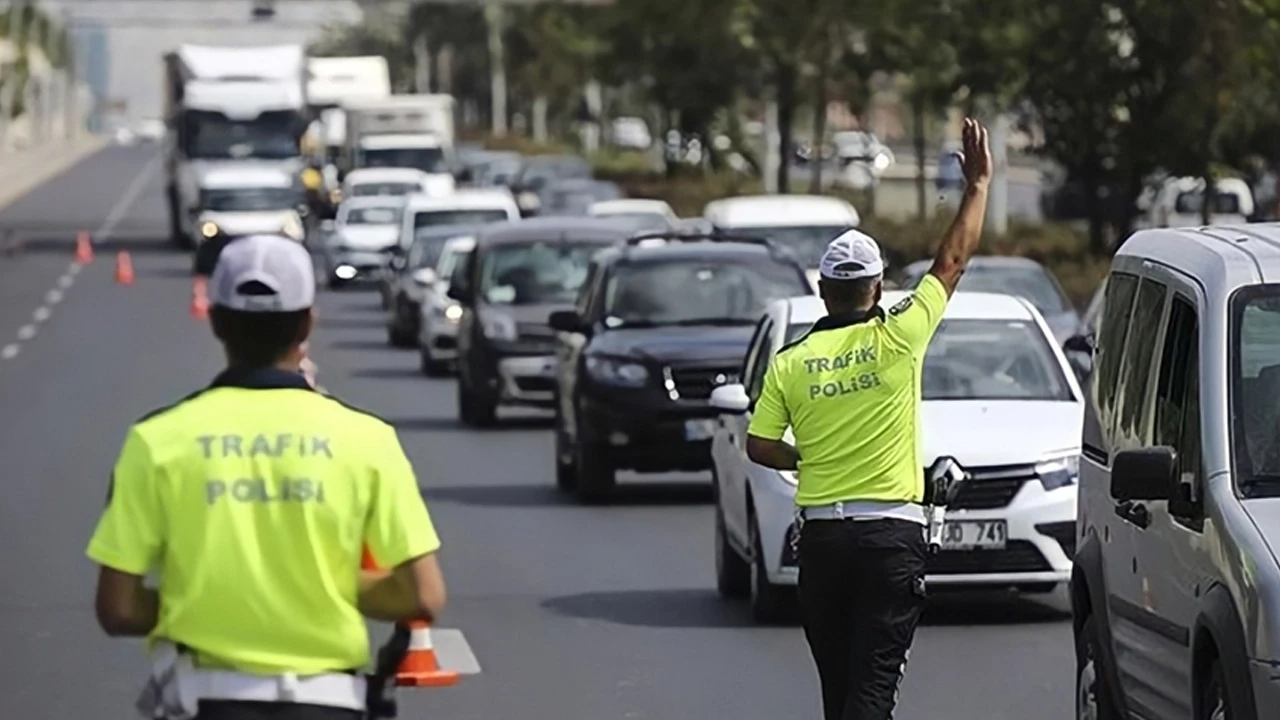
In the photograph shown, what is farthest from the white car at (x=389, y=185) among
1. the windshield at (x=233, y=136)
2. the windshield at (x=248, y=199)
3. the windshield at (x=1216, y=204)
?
the windshield at (x=1216, y=204)

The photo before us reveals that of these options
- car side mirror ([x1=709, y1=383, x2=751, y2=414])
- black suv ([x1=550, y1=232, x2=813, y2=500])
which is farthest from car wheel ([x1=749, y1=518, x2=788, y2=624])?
black suv ([x1=550, y1=232, x2=813, y2=500])

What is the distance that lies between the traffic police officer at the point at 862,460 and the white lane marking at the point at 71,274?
28.1m

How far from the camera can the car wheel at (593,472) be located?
20.1 m

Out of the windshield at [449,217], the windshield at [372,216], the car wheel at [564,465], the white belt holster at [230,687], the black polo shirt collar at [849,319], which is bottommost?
the windshield at [372,216]

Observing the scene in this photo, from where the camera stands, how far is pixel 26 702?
12.2 meters

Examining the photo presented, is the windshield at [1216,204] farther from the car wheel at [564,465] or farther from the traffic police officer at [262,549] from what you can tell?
the traffic police officer at [262,549]

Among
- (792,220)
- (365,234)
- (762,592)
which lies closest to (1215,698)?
(762,592)

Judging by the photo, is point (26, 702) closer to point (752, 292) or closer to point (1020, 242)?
point (752, 292)

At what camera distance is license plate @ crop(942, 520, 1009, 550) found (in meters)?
13.6

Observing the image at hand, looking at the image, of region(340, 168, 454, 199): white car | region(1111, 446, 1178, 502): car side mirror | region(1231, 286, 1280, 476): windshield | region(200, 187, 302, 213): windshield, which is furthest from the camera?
region(340, 168, 454, 199): white car

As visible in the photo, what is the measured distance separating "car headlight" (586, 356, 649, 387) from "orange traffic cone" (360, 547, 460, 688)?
45.0 feet

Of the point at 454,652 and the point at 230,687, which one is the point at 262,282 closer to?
the point at 230,687

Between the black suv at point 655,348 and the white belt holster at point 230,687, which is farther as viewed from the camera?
the black suv at point 655,348

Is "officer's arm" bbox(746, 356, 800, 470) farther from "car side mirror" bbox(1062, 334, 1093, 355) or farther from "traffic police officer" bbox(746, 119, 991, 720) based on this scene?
"car side mirror" bbox(1062, 334, 1093, 355)
